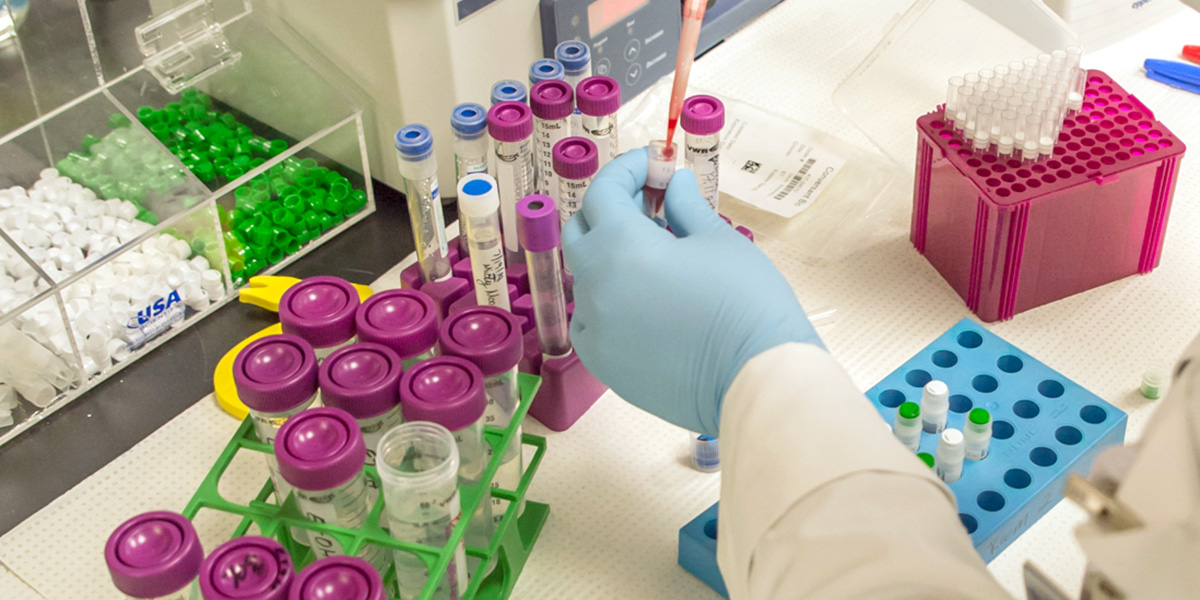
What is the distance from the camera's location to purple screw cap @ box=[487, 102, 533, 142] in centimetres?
113

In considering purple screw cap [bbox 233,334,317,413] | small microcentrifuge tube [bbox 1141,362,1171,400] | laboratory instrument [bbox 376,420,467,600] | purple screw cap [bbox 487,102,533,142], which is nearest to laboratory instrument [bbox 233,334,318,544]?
purple screw cap [bbox 233,334,317,413]

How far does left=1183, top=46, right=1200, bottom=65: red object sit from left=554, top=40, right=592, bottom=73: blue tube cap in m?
0.94

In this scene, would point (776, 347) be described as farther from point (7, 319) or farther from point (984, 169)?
point (7, 319)

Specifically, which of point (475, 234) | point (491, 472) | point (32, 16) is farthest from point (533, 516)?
point (32, 16)

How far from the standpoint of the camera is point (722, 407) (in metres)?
0.88

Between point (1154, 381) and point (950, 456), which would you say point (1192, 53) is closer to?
point (1154, 381)

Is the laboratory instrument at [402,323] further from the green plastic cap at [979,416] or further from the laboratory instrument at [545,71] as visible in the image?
the green plastic cap at [979,416]

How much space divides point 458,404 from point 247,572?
0.21m

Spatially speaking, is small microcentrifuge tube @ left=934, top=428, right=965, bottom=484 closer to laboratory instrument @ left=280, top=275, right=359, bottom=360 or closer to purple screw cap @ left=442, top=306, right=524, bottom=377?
purple screw cap @ left=442, top=306, right=524, bottom=377

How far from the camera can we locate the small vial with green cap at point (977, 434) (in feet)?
3.41

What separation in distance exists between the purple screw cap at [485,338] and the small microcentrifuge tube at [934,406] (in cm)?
40

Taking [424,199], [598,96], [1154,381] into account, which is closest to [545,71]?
[598,96]

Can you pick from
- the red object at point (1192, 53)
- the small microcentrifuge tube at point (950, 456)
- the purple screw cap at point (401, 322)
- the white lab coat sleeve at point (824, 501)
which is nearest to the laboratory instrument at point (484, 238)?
the purple screw cap at point (401, 322)

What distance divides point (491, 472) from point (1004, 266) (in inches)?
25.5
